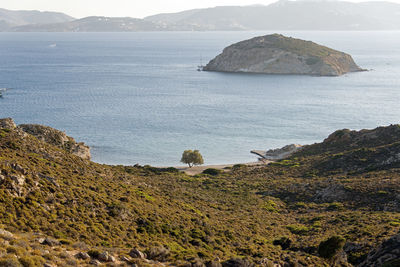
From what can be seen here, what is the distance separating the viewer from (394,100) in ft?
524

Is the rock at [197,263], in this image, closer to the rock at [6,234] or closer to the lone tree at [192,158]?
the rock at [6,234]

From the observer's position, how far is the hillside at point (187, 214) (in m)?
23.7

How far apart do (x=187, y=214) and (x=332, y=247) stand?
43.0 ft

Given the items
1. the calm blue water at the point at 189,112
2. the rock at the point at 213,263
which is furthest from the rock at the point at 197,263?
the calm blue water at the point at 189,112

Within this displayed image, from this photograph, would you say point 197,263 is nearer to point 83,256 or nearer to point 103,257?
point 103,257

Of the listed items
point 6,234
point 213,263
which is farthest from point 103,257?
point 213,263

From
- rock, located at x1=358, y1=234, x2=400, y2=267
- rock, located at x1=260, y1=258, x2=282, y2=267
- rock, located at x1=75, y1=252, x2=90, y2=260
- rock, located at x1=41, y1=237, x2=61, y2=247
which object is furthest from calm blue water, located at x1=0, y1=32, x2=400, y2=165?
rock, located at x1=75, y1=252, x2=90, y2=260

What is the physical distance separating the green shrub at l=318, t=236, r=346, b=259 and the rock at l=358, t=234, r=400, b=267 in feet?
6.06

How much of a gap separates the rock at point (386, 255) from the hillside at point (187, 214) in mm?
144

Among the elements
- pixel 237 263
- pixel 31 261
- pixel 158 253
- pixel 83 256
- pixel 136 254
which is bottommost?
pixel 237 263

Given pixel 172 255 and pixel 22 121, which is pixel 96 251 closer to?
pixel 172 255

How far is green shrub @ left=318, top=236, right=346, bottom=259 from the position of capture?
29750 mm

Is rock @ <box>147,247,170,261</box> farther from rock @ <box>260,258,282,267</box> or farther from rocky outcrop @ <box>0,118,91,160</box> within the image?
rocky outcrop @ <box>0,118,91,160</box>

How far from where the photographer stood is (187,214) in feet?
124
